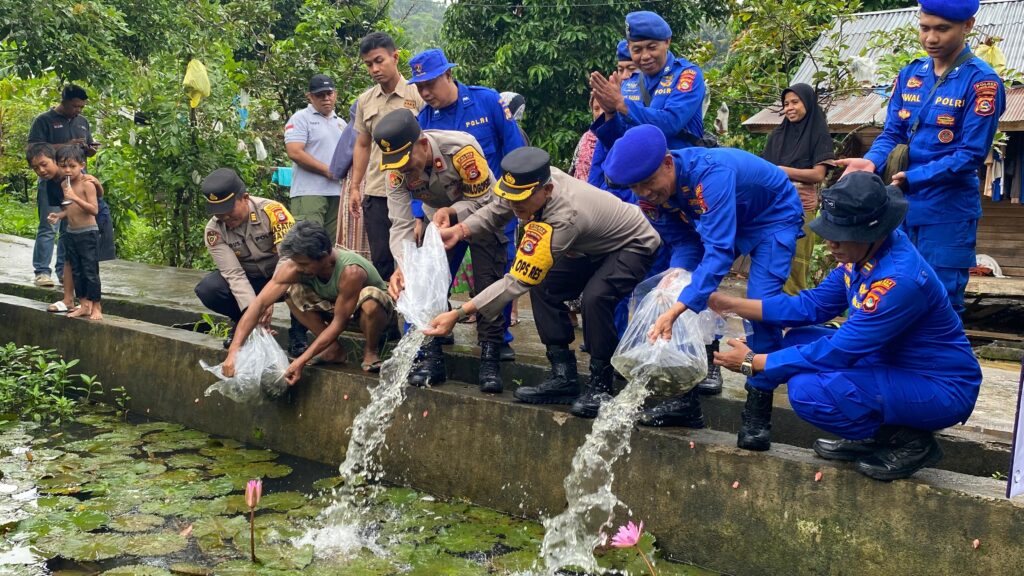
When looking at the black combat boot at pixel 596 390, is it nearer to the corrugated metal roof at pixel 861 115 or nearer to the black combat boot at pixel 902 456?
the black combat boot at pixel 902 456

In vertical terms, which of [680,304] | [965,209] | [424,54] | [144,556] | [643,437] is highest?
[424,54]

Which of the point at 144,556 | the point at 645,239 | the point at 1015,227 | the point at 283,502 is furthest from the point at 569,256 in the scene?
the point at 1015,227

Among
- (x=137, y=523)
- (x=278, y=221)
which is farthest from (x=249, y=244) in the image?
(x=137, y=523)

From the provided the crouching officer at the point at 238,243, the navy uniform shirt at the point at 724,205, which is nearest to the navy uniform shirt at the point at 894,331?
the navy uniform shirt at the point at 724,205

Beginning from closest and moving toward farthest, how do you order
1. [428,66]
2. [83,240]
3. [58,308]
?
1. [428,66]
2. [83,240]
3. [58,308]

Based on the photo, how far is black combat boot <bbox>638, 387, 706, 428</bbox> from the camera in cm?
439

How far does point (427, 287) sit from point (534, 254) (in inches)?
26.7

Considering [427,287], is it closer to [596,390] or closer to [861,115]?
[596,390]

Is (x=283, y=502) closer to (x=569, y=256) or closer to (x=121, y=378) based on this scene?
(x=569, y=256)

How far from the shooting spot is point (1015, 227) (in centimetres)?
1016

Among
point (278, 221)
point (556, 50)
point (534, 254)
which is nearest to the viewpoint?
point (534, 254)

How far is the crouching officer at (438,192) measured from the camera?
491cm

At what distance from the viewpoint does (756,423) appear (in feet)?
13.4

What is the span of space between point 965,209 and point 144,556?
388cm
